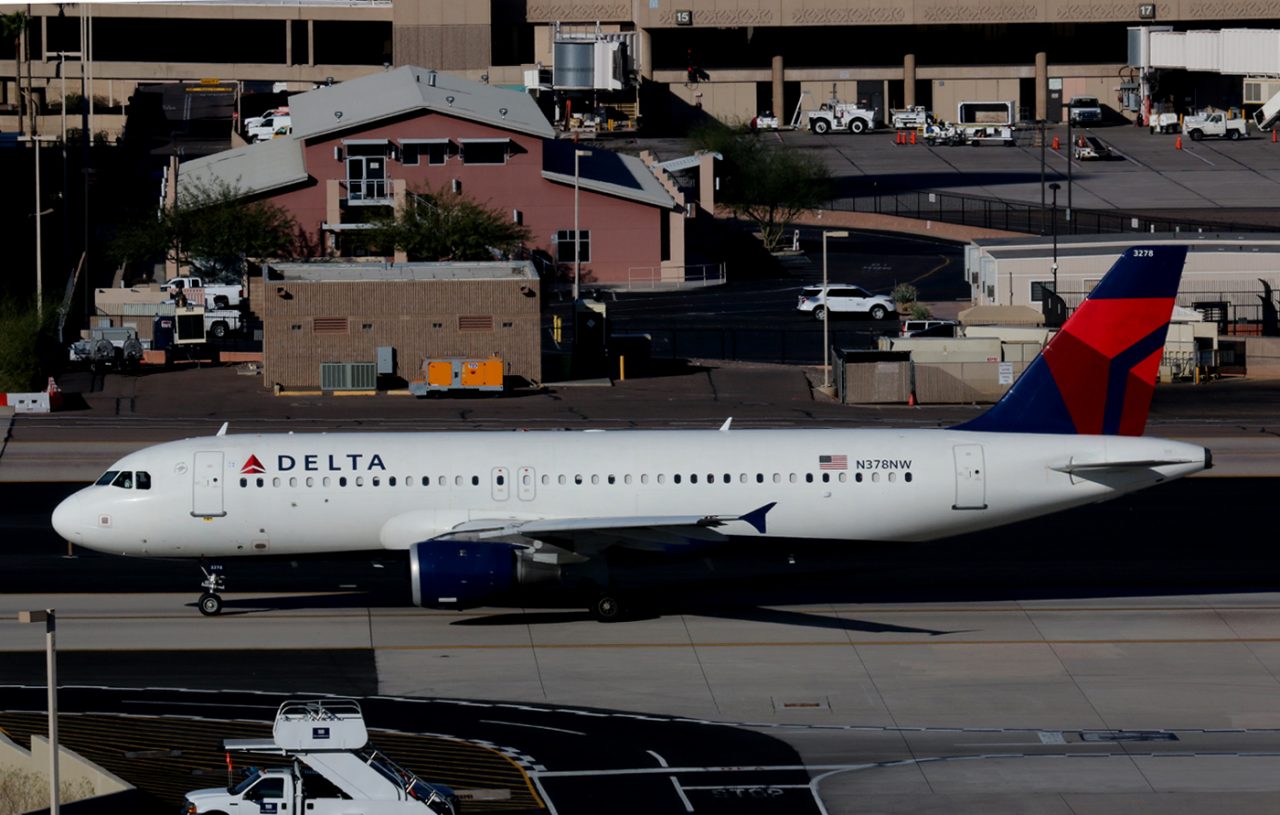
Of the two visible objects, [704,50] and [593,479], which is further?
[704,50]

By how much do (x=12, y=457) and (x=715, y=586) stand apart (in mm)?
28801

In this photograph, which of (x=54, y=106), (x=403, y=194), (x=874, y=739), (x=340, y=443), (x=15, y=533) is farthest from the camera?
(x=54, y=106)

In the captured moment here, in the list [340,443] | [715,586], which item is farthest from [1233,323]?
[340,443]

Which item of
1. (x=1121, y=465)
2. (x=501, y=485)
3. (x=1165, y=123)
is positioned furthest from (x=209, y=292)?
(x=1165, y=123)

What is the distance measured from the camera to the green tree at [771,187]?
120 m

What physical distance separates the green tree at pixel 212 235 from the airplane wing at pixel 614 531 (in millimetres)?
63692

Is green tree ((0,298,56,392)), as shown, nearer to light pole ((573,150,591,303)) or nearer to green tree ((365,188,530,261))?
green tree ((365,188,530,261))

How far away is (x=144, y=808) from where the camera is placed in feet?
95.9

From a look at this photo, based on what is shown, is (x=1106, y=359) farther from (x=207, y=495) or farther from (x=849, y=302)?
(x=849, y=302)

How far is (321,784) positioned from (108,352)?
58194 mm

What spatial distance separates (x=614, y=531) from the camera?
132ft

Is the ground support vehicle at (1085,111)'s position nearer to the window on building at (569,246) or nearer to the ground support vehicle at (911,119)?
the ground support vehicle at (911,119)

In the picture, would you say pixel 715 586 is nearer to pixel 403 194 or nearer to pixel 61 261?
pixel 403 194

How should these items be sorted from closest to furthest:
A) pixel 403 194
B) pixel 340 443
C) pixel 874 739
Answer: pixel 874 739 < pixel 340 443 < pixel 403 194
